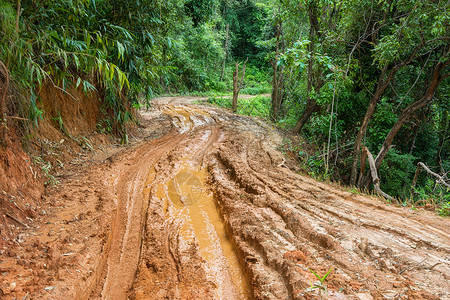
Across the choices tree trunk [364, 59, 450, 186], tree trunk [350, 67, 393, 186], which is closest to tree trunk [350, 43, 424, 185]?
tree trunk [350, 67, 393, 186]

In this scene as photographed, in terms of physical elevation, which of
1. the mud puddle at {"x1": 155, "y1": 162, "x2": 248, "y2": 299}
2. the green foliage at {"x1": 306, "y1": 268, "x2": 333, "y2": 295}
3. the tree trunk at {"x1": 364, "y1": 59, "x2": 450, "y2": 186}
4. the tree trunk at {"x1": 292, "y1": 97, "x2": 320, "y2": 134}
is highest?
the tree trunk at {"x1": 364, "y1": 59, "x2": 450, "y2": 186}

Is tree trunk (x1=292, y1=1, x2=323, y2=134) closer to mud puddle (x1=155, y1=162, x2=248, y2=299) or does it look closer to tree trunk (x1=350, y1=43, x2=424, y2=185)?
tree trunk (x1=350, y1=43, x2=424, y2=185)

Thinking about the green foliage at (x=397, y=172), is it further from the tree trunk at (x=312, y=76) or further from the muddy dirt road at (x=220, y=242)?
the muddy dirt road at (x=220, y=242)

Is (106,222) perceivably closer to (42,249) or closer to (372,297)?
(42,249)

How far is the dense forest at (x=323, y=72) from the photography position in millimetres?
3475

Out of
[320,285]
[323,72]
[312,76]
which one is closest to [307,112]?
[312,76]

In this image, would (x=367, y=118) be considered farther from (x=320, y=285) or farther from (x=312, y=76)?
(x=320, y=285)

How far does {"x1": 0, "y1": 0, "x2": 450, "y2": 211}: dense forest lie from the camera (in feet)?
11.4

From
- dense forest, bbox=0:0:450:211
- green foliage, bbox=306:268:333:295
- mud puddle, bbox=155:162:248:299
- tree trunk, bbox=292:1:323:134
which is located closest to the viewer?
green foliage, bbox=306:268:333:295

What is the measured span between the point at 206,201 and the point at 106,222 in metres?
1.67

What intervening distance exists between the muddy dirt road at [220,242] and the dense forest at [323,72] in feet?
4.00

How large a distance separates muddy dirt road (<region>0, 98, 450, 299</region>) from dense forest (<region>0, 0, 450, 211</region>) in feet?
4.00

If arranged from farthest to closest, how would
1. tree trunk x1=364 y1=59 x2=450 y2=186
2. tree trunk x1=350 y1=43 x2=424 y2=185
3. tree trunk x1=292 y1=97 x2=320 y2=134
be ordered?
tree trunk x1=292 y1=97 x2=320 y2=134 < tree trunk x1=350 y1=43 x2=424 y2=185 < tree trunk x1=364 y1=59 x2=450 y2=186

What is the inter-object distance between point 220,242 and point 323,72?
6495 mm
